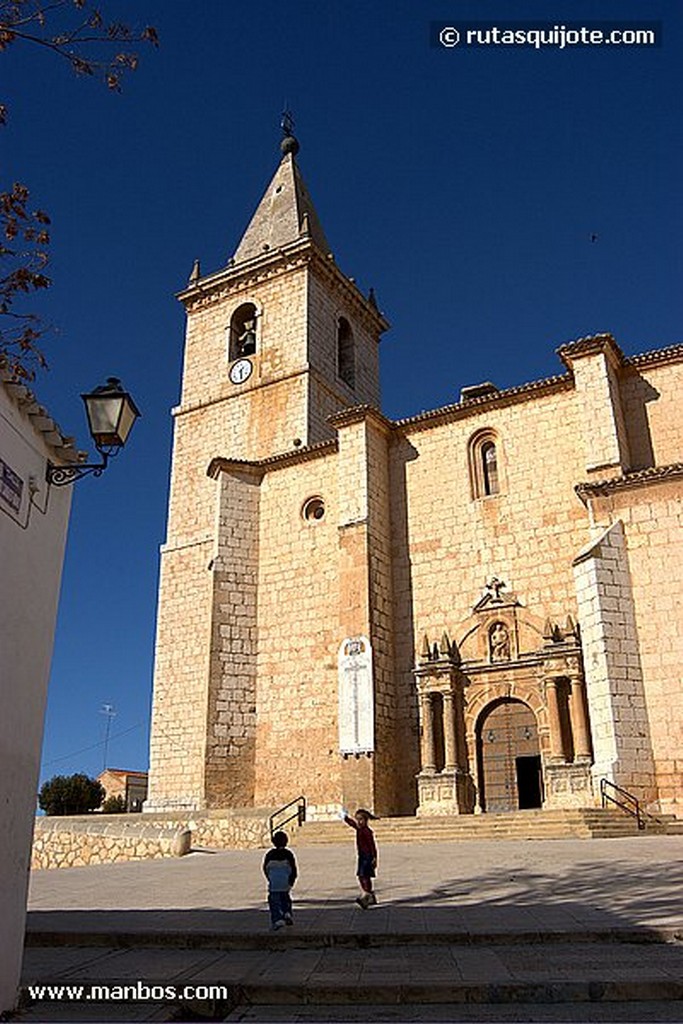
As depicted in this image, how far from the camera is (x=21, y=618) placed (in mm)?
4812

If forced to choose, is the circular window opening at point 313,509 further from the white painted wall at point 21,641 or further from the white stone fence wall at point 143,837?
the white painted wall at point 21,641

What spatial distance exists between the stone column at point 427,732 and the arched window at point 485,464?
4.64 metres

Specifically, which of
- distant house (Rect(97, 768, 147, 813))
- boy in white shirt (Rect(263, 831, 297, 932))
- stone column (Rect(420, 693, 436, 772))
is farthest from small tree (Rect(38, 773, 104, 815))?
boy in white shirt (Rect(263, 831, 297, 932))

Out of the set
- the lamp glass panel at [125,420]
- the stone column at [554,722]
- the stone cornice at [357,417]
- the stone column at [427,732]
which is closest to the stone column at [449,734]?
the stone column at [427,732]

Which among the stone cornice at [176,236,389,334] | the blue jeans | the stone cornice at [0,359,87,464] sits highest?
the stone cornice at [176,236,389,334]

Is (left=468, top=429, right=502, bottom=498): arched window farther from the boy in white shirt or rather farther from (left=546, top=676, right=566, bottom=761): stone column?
the boy in white shirt

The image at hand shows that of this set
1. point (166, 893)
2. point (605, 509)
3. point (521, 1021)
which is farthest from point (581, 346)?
point (521, 1021)

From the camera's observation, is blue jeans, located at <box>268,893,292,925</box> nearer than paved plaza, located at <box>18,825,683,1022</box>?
No

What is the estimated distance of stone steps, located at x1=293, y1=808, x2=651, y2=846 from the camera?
1205 centimetres

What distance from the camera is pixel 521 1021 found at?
12.1 ft

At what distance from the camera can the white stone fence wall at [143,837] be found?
13.8m

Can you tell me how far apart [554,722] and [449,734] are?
7.08 ft

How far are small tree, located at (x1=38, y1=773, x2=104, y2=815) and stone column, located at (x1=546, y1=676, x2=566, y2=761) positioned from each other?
943 inches

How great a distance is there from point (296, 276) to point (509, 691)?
14.4 metres
